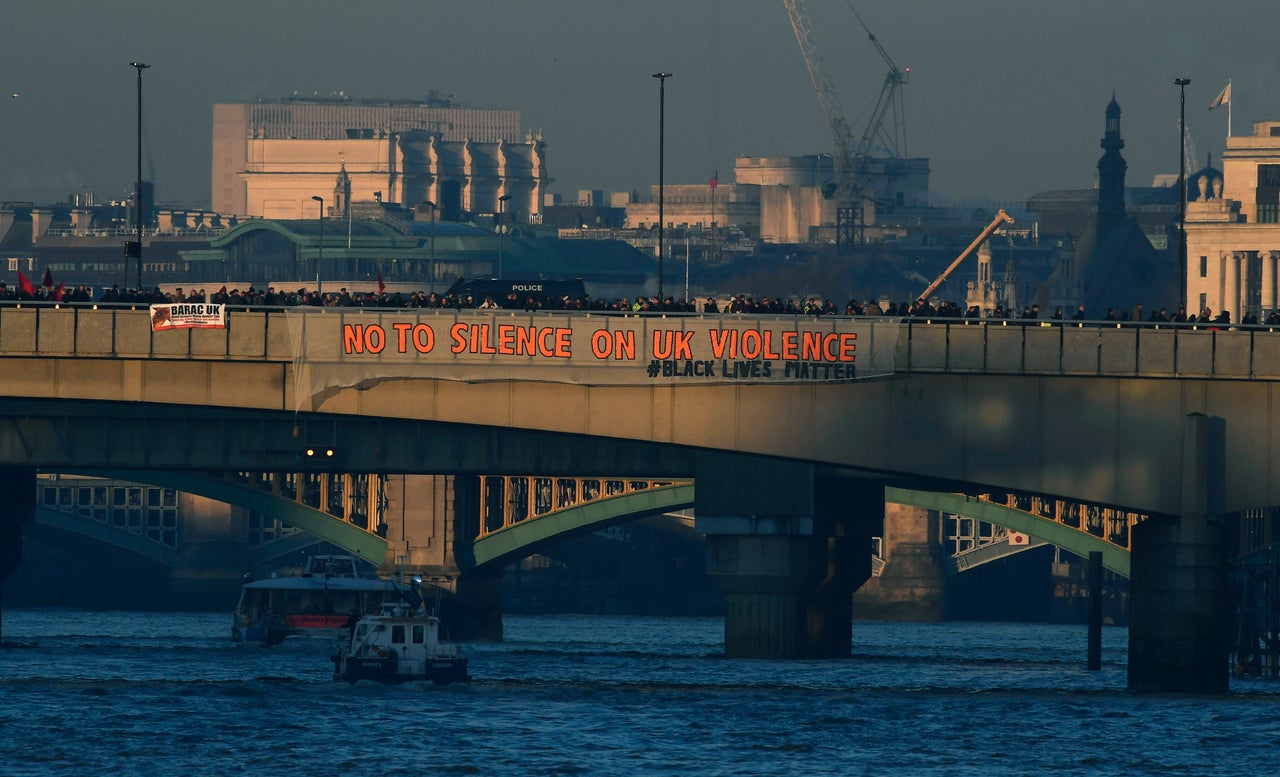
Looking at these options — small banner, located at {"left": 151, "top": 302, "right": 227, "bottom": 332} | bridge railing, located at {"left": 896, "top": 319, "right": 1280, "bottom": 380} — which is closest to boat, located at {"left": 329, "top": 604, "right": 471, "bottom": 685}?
small banner, located at {"left": 151, "top": 302, "right": 227, "bottom": 332}

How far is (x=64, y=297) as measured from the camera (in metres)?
110

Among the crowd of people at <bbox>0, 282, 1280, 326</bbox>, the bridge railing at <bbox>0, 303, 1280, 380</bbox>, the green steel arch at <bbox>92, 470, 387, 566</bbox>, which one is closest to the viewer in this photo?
the bridge railing at <bbox>0, 303, 1280, 380</bbox>

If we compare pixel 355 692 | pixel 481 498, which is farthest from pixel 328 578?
pixel 355 692

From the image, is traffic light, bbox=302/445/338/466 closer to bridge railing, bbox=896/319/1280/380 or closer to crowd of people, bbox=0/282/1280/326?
crowd of people, bbox=0/282/1280/326

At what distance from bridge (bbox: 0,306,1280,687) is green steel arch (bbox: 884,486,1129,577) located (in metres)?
41.3

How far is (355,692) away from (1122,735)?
1142 inches

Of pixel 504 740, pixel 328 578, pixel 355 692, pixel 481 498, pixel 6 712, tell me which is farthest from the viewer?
pixel 481 498

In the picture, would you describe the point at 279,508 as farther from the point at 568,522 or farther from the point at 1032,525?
the point at 1032,525

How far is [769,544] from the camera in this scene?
11806 centimetres

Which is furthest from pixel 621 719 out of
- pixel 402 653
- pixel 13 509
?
pixel 13 509

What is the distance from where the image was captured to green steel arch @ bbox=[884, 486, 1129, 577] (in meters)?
149

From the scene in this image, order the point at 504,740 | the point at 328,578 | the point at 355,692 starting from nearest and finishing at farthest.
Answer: the point at 504,740
the point at 355,692
the point at 328,578

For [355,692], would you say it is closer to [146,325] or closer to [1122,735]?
[146,325]

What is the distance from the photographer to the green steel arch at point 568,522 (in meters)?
148
